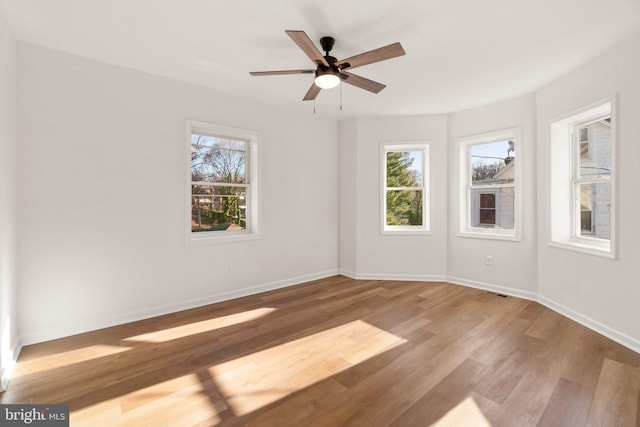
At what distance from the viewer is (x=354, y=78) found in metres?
2.69

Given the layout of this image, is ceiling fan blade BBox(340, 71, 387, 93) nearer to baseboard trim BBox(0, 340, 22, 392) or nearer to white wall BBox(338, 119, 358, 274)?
white wall BBox(338, 119, 358, 274)

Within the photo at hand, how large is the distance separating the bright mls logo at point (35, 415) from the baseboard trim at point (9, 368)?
1.08 feet

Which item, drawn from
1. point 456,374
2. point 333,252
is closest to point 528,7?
point 456,374

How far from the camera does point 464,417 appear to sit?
1.77 meters

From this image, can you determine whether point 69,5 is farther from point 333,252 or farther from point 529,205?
point 529,205

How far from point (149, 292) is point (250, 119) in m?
2.59

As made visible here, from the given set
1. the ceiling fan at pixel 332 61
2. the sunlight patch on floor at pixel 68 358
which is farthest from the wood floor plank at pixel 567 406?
the sunlight patch on floor at pixel 68 358

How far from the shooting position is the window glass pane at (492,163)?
425 cm

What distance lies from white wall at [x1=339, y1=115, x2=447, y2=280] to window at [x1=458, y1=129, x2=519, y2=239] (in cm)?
32

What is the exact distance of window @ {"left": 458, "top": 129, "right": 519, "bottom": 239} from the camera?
13.8 ft

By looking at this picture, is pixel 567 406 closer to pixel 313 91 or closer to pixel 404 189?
pixel 313 91

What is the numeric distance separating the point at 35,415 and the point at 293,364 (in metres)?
1.65

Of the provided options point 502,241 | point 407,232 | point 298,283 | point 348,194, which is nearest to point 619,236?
point 502,241

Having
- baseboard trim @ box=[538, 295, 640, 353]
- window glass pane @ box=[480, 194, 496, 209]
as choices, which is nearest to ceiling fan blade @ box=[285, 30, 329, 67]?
window glass pane @ box=[480, 194, 496, 209]
